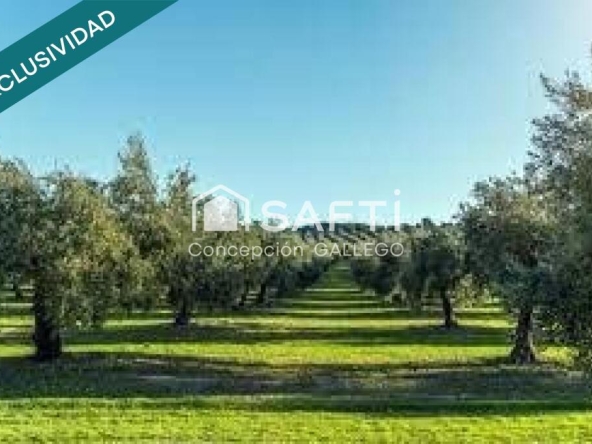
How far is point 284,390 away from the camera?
40781mm

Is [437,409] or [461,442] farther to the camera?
[437,409]

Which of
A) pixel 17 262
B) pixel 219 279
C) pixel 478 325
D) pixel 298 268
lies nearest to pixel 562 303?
pixel 17 262

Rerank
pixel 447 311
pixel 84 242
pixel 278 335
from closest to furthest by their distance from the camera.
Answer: pixel 84 242 < pixel 278 335 < pixel 447 311

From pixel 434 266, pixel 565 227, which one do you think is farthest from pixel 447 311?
pixel 565 227

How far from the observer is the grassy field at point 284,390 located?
30.4 metres

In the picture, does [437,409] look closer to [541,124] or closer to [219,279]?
[541,124]

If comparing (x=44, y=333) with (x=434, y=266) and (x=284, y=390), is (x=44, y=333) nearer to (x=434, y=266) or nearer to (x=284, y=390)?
(x=284, y=390)

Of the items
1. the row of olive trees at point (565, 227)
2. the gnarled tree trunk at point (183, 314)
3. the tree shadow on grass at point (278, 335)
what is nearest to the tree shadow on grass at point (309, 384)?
the row of olive trees at point (565, 227)

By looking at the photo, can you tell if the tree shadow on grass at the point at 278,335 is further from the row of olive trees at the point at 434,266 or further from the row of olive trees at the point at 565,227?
the row of olive trees at the point at 565,227

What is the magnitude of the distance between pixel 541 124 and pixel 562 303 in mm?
5311

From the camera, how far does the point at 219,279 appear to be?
82688 mm

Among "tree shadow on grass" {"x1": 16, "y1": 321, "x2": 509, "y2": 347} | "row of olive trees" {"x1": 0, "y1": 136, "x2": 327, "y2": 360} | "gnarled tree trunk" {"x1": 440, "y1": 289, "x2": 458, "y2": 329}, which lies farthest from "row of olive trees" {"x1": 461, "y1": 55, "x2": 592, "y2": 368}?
"gnarled tree trunk" {"x1": 440, "y1": 289, "x2": 458, "y2": 329}

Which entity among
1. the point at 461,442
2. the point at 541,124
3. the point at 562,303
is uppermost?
the point at 541,124

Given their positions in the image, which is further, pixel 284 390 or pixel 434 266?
pixel 434 266
